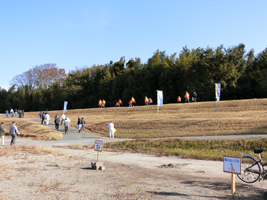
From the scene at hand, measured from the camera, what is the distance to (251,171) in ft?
25.7

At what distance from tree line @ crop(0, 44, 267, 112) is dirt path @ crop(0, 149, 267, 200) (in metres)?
43.4

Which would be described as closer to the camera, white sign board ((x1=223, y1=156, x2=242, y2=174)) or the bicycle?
white sign board ((x1=223, y1=156, x2=242, y2=174))

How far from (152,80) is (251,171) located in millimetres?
59901

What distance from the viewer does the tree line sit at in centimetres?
5306

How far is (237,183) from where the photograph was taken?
8.09 metres

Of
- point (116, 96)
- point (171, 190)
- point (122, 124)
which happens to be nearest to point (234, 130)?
point (122, 124)

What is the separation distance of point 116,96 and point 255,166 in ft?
222

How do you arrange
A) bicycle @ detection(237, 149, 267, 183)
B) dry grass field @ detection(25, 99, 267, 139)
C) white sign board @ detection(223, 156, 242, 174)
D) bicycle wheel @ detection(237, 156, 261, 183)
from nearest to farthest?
white sign board @ detection(223, 156, 242, 174), bicycle @ detection(237, 149, 267, 183), bicycle wheel @ detection(237, 156, 261, 183), dry grass field @ detection(25, 99, 267, 139)

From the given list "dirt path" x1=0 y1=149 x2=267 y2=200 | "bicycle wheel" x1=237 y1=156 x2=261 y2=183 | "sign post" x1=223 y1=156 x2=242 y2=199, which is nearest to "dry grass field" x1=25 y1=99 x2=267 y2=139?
"dirt path" x1=0 y1=149 x2=267 y2=200

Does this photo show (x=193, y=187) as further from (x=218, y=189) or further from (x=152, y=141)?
(x=152, y=141)

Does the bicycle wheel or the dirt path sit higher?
the bicycle wheel

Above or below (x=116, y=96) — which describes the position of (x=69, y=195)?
below

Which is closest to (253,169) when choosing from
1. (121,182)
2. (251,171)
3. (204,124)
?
(251,171)

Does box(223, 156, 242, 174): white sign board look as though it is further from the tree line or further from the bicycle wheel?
the tree line
